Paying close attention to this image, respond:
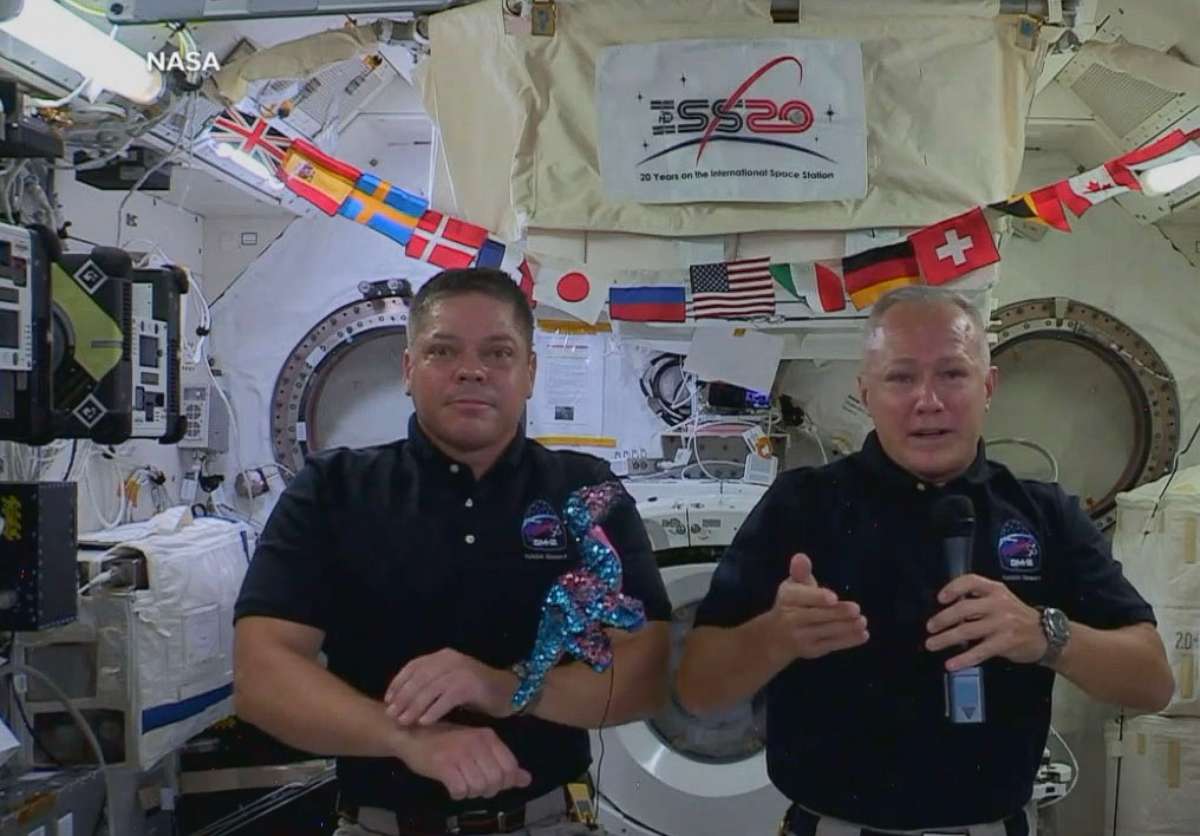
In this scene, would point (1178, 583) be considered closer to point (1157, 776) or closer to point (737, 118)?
point (1157, 776)

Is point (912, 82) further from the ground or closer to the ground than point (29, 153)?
further from the ground

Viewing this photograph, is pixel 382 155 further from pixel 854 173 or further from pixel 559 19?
pixel 854 173

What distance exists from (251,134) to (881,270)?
6.69 ft

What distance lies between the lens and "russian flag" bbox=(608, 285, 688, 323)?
344 cm

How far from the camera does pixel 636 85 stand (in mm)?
2723

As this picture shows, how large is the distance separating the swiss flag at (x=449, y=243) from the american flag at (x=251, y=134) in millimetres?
548

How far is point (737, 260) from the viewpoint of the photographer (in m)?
2.88

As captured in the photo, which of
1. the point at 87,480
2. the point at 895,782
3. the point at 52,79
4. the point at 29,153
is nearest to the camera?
→ the point at 895,782

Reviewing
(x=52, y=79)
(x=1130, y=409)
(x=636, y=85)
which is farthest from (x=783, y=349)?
(x=52, y=79)

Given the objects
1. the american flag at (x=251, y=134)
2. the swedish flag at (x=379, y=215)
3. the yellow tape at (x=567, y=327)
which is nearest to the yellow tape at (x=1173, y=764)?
the yellow tape at (x=567, y=327)

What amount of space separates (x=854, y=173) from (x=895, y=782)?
1.64 m

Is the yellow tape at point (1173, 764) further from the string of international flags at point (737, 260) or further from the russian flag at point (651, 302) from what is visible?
the russian flag at point (651, 302)

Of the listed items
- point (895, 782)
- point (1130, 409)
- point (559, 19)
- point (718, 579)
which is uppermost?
point (559, 19)

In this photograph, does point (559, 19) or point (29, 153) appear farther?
point (559, 19)
